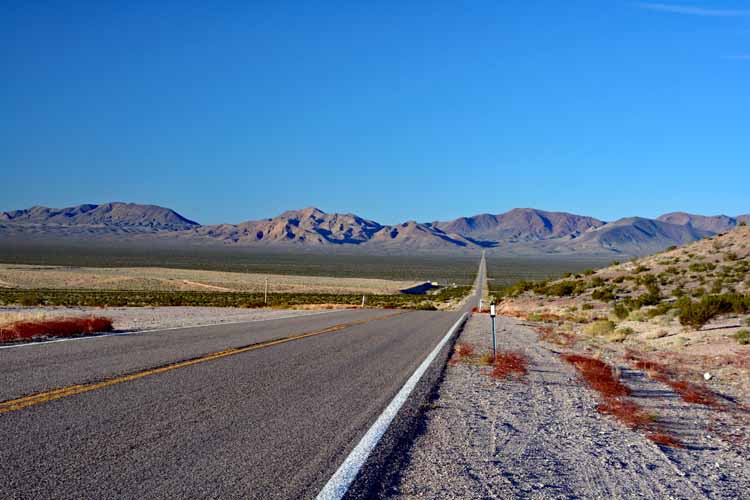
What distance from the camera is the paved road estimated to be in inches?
198

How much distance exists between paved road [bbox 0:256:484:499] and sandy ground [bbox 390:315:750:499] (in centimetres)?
89

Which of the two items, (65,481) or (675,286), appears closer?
(65,481)

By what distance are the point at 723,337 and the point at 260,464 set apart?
16.9 metres

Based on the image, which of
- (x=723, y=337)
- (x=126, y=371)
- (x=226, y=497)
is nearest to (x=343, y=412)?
(x=226, y=497)

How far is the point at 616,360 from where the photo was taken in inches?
617

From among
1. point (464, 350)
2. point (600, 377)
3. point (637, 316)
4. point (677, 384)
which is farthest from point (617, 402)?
point (637, 316)

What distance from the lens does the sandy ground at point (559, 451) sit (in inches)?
216

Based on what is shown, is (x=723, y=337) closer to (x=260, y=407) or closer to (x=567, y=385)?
(x=567, y=385)

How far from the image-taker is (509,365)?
13.1 m

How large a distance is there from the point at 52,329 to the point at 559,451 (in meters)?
12.6

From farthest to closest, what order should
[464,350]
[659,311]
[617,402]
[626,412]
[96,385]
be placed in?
[659,311] → [464,350] → [617,402] → [626,412] → [96,385]

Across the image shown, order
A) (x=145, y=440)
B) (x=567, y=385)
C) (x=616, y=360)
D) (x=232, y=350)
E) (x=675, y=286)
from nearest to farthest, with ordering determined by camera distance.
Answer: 1. (x=145, y=440)
2. (x=567, y=385)
3. (x=232, y=350)
4. (x=616, y=360)
5. (x=675, y=286)

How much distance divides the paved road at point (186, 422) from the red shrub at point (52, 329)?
7.78ft

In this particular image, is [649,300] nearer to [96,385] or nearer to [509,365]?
[509,365]
